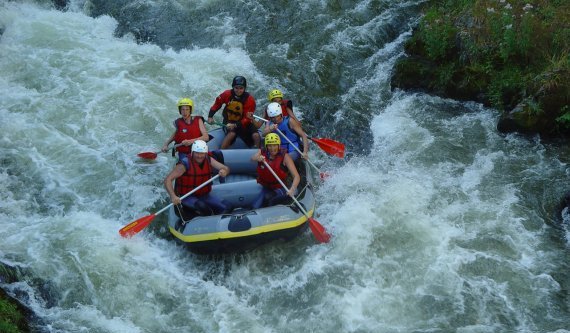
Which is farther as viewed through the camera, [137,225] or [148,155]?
[148,155]

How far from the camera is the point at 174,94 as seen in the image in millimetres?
10500

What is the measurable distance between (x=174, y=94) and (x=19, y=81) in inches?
110

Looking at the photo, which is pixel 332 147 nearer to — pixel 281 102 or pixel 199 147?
pixel 281 102

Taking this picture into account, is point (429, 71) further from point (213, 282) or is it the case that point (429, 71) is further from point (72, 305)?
point (72, 305)

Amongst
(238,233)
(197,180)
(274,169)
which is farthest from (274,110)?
(238,233)

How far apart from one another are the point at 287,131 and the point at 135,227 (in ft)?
8.62

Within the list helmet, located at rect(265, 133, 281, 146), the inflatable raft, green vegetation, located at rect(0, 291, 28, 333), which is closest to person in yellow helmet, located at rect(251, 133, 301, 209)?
helmet, located at rect(265, 133, 281, 146)

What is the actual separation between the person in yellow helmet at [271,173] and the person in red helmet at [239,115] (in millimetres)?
1302

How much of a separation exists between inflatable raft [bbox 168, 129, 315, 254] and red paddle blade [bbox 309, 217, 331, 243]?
9 centimetres

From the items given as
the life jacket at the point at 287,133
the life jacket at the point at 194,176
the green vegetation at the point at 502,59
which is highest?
the green vegetation at the point at 502,59

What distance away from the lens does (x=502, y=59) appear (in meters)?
9.64

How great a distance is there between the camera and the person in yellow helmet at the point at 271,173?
7465 mm

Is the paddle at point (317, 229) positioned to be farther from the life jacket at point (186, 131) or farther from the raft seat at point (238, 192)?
the life jacket at point (186, 131)

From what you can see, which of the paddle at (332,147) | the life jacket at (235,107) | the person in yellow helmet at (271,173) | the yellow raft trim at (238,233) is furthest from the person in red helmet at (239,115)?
the yellow raft trim at (238,233)
